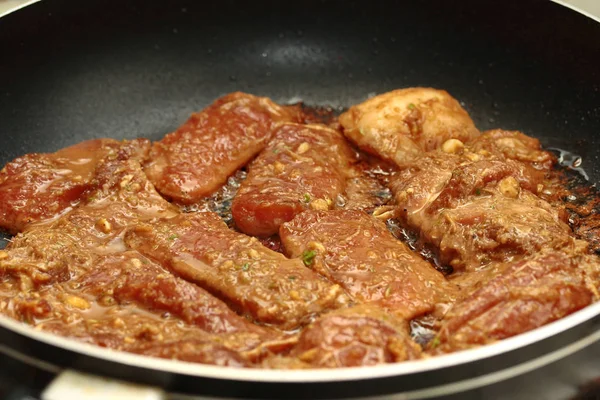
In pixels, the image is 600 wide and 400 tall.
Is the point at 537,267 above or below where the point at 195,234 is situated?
above

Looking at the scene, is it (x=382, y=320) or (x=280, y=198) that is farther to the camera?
(x=280, y=198)

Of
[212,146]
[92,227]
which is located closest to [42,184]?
[92,227]

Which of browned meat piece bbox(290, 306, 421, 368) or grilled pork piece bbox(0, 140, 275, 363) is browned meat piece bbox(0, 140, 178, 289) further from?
browned meat piece bbox(290, 306, 421, 368)

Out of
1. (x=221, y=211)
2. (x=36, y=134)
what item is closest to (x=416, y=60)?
(x=221, y=211)

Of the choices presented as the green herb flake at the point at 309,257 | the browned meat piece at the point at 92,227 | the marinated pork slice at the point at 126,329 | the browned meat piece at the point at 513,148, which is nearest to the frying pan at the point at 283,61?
the browned meat piece at the point at 513,148

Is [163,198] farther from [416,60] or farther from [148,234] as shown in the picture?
[416,60]

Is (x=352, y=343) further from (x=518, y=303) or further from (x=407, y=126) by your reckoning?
(x=407, y=126)
